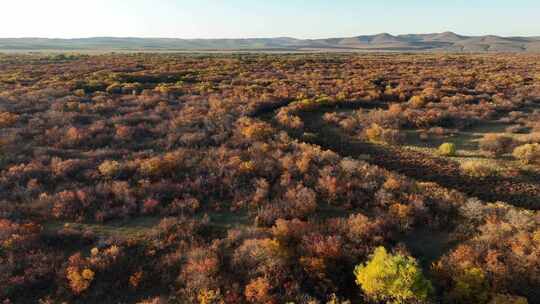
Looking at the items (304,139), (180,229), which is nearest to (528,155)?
(304,139)

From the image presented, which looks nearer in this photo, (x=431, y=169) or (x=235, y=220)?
(x=235, y=220)

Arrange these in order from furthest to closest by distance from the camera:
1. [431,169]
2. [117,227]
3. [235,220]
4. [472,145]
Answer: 1. [472,145]
2. [431,169]
3. [235,220]
4. [117,227]

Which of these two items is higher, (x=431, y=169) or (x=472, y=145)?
(x=472, y=145)

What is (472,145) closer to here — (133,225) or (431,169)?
(431,169)

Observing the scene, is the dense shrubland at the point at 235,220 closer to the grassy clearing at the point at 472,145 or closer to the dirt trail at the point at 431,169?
the grassy clearing at the point at 472,145

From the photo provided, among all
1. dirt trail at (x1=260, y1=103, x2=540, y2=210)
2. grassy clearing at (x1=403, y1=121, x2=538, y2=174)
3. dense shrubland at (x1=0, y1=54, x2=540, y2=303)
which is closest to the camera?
dense shrubland at (x1=0, y1=54, x2=540, y2=303)

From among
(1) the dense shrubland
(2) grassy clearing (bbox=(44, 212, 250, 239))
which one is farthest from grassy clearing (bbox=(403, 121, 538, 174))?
(2) grassy clearing (bbox=(44, 212, 250, 239))

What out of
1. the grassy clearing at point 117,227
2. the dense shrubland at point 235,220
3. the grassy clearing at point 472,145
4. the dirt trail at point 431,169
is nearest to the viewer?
the dense shrubland at point 235,220

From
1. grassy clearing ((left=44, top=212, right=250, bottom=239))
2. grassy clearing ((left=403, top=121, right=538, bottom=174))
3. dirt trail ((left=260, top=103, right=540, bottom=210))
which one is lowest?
grassy clearing ((left=44, top=212, right=250, bottom=239))

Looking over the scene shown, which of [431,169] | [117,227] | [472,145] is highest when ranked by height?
[472,145]

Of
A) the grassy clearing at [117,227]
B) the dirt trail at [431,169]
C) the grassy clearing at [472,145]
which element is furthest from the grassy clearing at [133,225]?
the grassy clearing at [472,145]

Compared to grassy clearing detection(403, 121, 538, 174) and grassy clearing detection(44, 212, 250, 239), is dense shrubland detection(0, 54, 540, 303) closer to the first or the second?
grassy clearing detection(44, 212, 250, 239)

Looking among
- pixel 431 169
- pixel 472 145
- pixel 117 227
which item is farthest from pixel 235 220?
pixel 472 145
